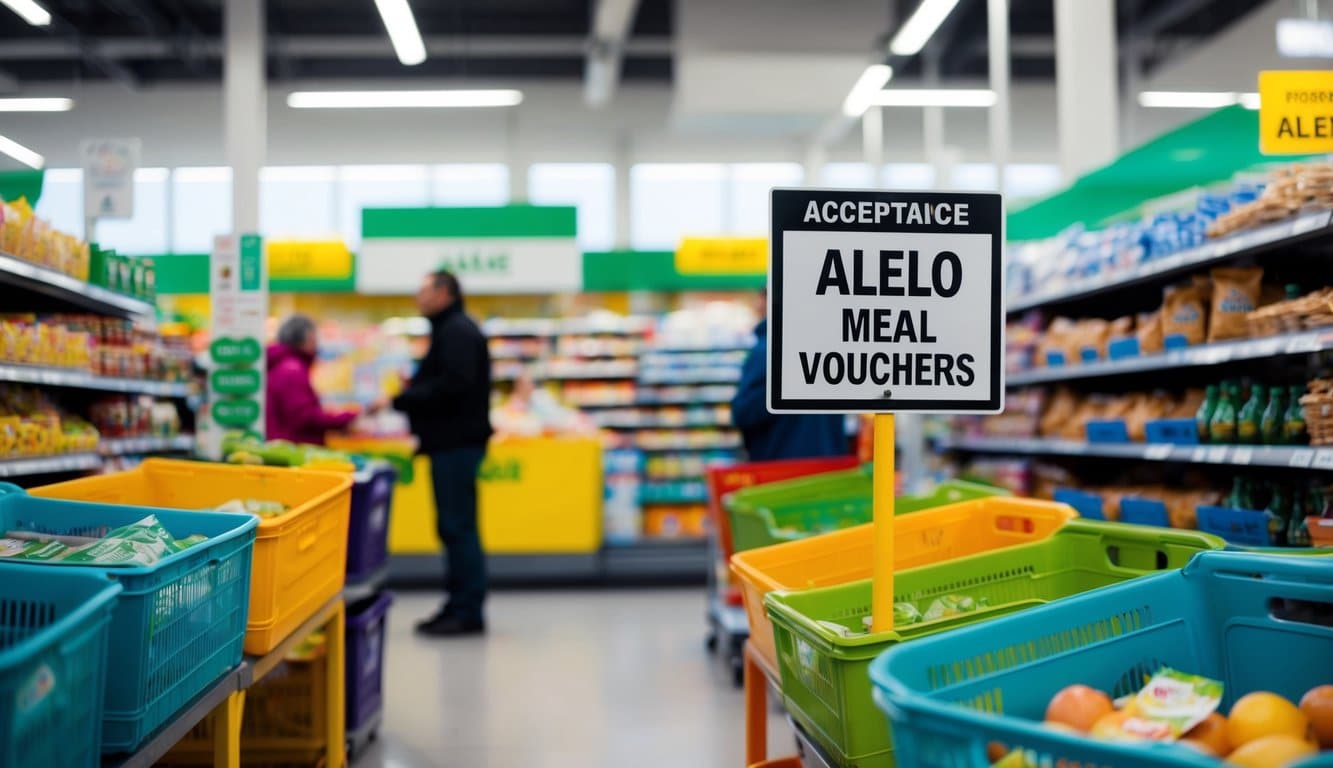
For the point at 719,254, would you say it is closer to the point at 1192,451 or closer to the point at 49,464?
the point at 1192,451

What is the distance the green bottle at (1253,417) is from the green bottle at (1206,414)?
0.21m

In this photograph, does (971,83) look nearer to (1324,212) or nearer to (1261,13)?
(1261,13)

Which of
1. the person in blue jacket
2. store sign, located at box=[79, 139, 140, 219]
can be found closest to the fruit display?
the person in blue jacket

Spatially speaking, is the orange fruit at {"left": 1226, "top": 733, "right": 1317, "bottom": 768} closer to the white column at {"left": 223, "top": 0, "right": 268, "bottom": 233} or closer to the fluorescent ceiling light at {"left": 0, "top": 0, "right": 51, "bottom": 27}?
the white column at {"left": 223, "top": 0, "right": 268, "bottom": 233}

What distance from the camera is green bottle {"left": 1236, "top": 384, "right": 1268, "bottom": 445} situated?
147 inches

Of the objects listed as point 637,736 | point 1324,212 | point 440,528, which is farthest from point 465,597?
point 1324,212

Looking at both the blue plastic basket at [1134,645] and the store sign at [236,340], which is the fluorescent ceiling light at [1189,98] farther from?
the blue plastic basket at [1134,645]

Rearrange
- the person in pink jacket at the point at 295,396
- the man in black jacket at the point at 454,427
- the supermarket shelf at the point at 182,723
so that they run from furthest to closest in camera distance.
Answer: the person in pink jacket at the point at 295,396 → the man in black jacket at the point at 454,427 → the supermarket shelf at the point at 182,723

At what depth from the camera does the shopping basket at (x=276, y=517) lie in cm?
254

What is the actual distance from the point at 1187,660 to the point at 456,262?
8.25 meters

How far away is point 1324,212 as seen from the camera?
3.27 m

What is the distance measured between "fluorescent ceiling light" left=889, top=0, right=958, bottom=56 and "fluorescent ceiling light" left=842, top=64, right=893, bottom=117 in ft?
1.84

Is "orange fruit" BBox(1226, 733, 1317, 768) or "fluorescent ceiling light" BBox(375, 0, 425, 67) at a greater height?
"fluorescent ceiling light" BBox(375, 0, 425, 67)

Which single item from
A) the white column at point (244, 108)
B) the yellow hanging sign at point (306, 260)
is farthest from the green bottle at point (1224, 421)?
the yellow hanging sign at point (306, 260)
